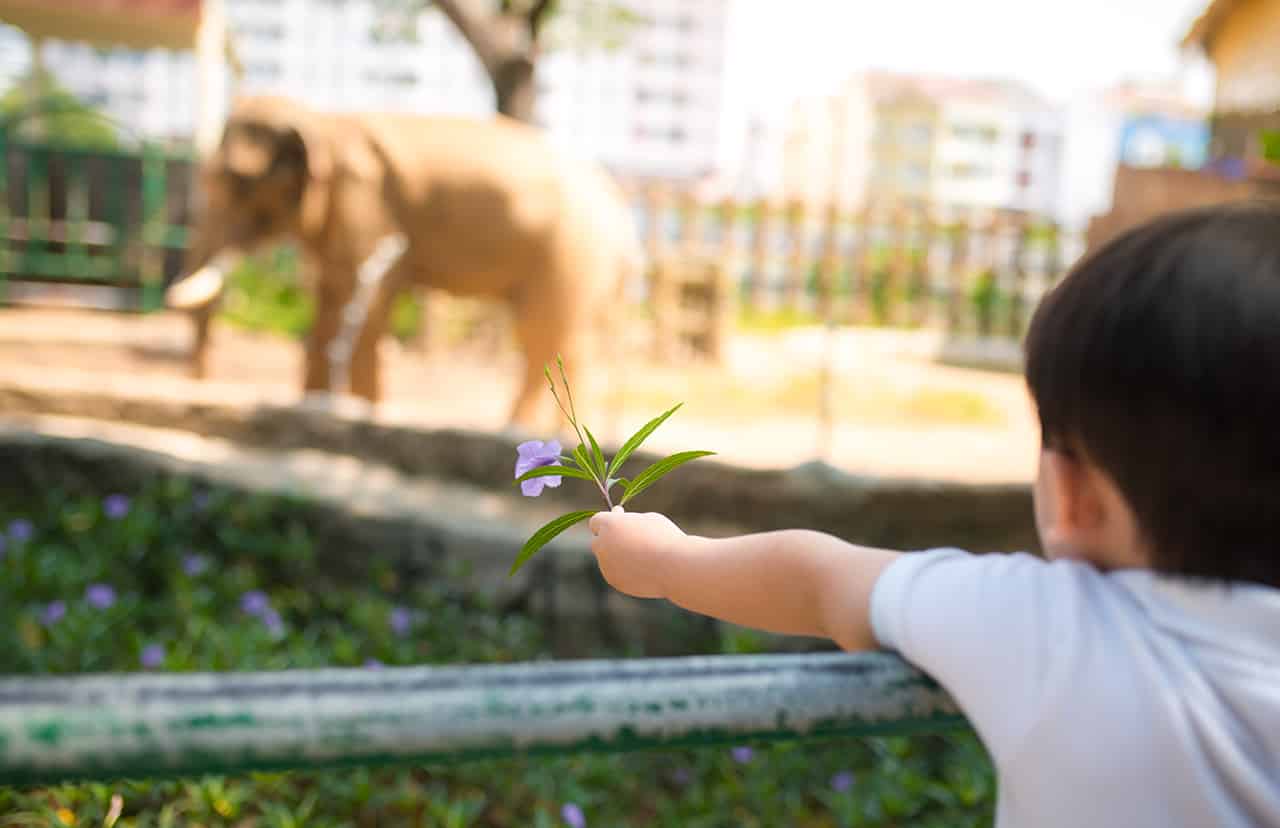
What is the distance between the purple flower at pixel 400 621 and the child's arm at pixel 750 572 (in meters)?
1.97

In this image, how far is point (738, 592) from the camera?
2.00 ft

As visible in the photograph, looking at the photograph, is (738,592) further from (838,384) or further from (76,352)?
(838,384)

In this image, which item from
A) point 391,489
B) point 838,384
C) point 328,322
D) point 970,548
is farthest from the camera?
point 838,384

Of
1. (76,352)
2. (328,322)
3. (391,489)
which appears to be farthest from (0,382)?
(76,352)

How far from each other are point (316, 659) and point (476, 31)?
5.29 metres

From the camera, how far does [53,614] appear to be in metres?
2.48

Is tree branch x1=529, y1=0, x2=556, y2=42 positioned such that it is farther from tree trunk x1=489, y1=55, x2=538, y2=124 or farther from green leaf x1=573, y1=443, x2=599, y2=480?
green leaf x1=573, y1=443, x2=599, y2=480

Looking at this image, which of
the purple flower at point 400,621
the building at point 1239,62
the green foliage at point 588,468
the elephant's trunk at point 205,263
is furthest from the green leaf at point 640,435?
the building at point 1239,62

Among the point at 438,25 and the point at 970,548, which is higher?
the point at 438,25

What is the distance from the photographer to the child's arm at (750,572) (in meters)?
0.60

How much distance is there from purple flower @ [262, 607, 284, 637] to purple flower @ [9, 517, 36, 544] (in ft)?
2.42

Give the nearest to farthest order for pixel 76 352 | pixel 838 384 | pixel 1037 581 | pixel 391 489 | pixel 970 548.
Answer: pixel 1037 581 → pixel 970 548 → pixel 391 489 → pixel 76 352 → pixel 838 384

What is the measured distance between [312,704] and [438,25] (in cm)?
893

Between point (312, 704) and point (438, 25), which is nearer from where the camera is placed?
point (312, 704)
